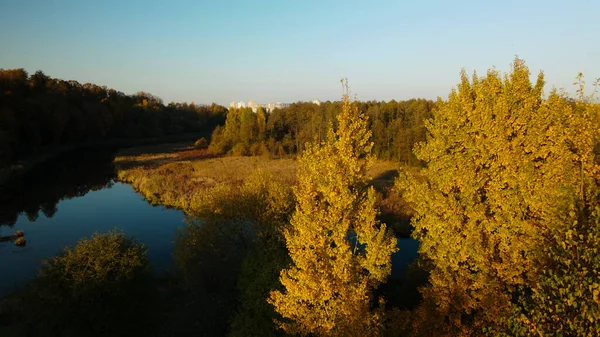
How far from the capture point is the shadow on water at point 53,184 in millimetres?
43438

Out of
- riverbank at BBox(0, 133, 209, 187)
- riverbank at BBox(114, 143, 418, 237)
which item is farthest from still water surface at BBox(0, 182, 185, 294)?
riverbank at BBox(0, 133, 209, 187)

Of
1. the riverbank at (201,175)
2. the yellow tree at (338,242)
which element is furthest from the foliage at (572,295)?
the riverbank at (201,175)

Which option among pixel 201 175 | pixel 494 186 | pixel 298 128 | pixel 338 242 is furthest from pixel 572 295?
pixel 298 128

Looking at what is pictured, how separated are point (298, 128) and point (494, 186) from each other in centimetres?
8431

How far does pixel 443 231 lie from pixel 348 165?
5178mm

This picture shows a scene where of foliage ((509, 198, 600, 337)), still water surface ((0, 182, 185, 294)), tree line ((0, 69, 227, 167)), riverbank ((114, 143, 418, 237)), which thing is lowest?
still water surface ((0, 182, 185, 294))

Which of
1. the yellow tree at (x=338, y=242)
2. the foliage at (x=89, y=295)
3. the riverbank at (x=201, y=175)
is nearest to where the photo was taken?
the yellow tree at (x=338, y=242)

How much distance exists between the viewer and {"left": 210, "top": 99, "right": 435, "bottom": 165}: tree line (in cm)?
7412

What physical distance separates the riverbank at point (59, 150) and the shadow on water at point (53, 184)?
1.11m

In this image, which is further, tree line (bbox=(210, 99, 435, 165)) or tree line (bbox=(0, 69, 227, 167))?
tree line (bbox=(210, 99, 435, 165))

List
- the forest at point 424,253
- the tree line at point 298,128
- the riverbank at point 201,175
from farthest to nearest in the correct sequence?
1. the tree line at point 298,128
2. the riverbank at point 201,175
3. the forest at point 424,253

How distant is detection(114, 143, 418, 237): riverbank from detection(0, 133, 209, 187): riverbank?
14.7 m

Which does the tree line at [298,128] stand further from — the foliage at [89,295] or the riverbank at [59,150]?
the foliage at [89,295]

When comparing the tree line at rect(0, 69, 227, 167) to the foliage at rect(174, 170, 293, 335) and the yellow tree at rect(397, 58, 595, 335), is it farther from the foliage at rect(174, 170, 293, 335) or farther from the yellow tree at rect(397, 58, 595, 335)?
the yellow tree at rect(397, 58, 595, 335)
